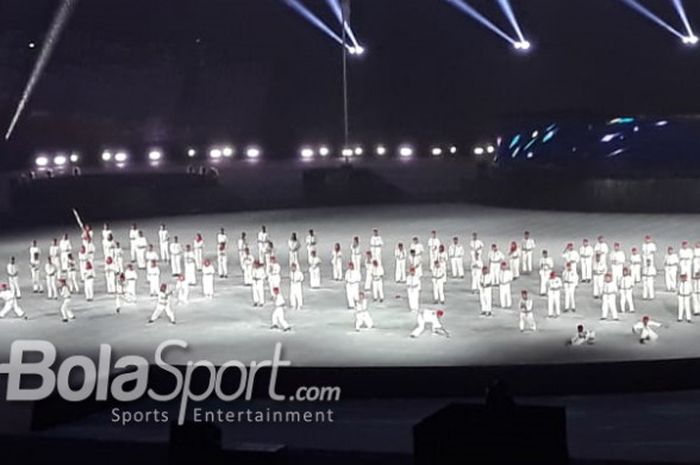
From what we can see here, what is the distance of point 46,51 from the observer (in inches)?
1543

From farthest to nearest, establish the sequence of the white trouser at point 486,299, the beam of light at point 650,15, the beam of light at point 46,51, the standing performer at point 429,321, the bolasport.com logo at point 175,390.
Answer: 1. the beam of light at point 650,15
2. the beam of light at point 46,51
3. the white trouser at point 486,299
4. the standing performer at point 429,321
5. the bolasport.com logo at point 175,390

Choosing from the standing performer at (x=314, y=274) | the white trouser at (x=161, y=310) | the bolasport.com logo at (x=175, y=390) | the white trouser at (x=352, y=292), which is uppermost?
the standing performer at (x=314, y=274)

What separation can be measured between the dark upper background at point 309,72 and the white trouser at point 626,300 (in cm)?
2284

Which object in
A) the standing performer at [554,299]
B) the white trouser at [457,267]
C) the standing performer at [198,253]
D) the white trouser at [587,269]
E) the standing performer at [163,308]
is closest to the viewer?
the standing performer at [554,299]

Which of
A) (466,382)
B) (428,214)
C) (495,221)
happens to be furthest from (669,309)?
(428,214)

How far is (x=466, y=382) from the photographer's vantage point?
42.3 ft

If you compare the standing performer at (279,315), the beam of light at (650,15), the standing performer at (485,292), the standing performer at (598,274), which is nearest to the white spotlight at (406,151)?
the beam of light at (650,15)

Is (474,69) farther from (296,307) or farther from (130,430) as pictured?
(130,430)

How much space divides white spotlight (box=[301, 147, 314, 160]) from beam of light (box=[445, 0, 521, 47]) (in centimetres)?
797

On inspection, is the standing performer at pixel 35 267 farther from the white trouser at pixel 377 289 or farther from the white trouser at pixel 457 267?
the white trouser at pixel 457 267

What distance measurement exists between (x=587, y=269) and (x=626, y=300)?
9.84 feet

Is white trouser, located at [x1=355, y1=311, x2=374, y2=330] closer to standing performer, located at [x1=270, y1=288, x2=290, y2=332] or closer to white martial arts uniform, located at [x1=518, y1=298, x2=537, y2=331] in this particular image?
standing performer, located at [x1=270, y1=288, x2=290, y2=332]

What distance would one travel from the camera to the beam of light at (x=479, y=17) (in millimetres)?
42312

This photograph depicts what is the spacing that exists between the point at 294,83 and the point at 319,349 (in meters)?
28.7
